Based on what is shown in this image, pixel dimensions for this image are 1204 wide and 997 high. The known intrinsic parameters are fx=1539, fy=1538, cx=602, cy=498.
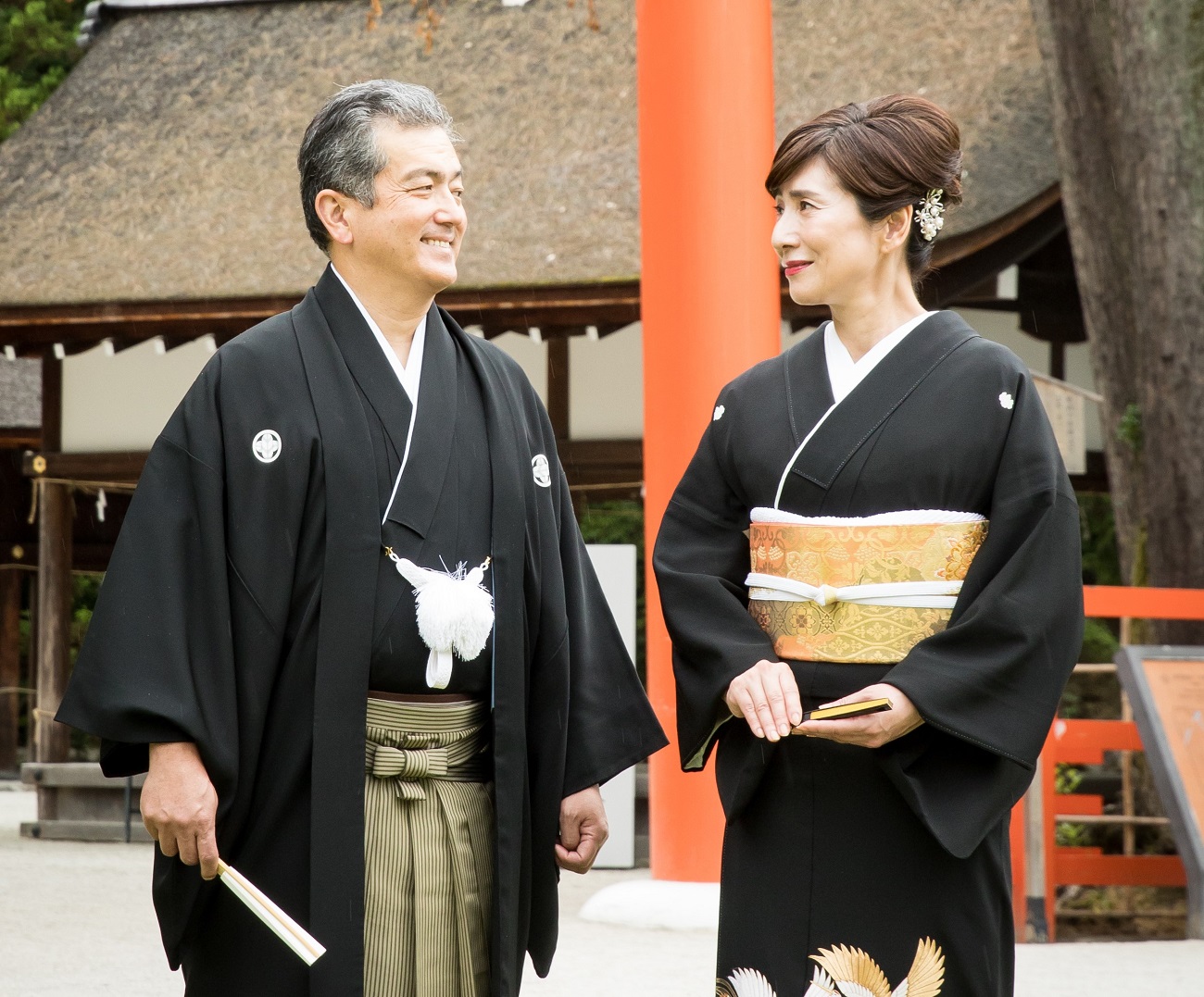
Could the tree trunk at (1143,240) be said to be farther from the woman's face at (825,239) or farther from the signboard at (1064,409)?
the woman's face at (825,239)

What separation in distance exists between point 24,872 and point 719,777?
5.29 m

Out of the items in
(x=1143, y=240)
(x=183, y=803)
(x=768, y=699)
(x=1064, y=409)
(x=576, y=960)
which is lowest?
(x=576, y=960)

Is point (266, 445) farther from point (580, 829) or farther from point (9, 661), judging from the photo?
point (9, 661)

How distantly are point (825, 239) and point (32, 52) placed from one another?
15.0m

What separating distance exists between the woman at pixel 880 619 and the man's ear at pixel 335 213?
68cm

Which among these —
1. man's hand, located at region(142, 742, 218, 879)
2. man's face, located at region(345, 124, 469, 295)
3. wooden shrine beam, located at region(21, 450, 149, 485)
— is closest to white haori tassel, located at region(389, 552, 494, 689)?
man's hand, located at region(142, 742, 218, 879)

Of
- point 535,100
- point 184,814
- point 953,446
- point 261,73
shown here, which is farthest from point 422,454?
point 261,73

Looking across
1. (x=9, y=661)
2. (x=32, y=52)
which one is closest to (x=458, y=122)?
(x=9, y=661)

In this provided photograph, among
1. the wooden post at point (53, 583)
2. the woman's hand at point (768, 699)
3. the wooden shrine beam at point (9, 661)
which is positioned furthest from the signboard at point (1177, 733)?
the wooden shrine beam at point (9, 661)

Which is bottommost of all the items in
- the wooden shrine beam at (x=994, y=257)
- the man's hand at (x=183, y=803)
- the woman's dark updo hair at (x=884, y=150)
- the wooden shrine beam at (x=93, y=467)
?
the man's hand at (x=183, y=803)

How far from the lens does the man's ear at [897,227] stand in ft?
7.66

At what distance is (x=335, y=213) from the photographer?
242 cm

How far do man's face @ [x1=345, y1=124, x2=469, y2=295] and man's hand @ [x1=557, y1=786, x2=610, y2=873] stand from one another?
84 centimetres

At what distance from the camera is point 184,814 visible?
83.4 inches
